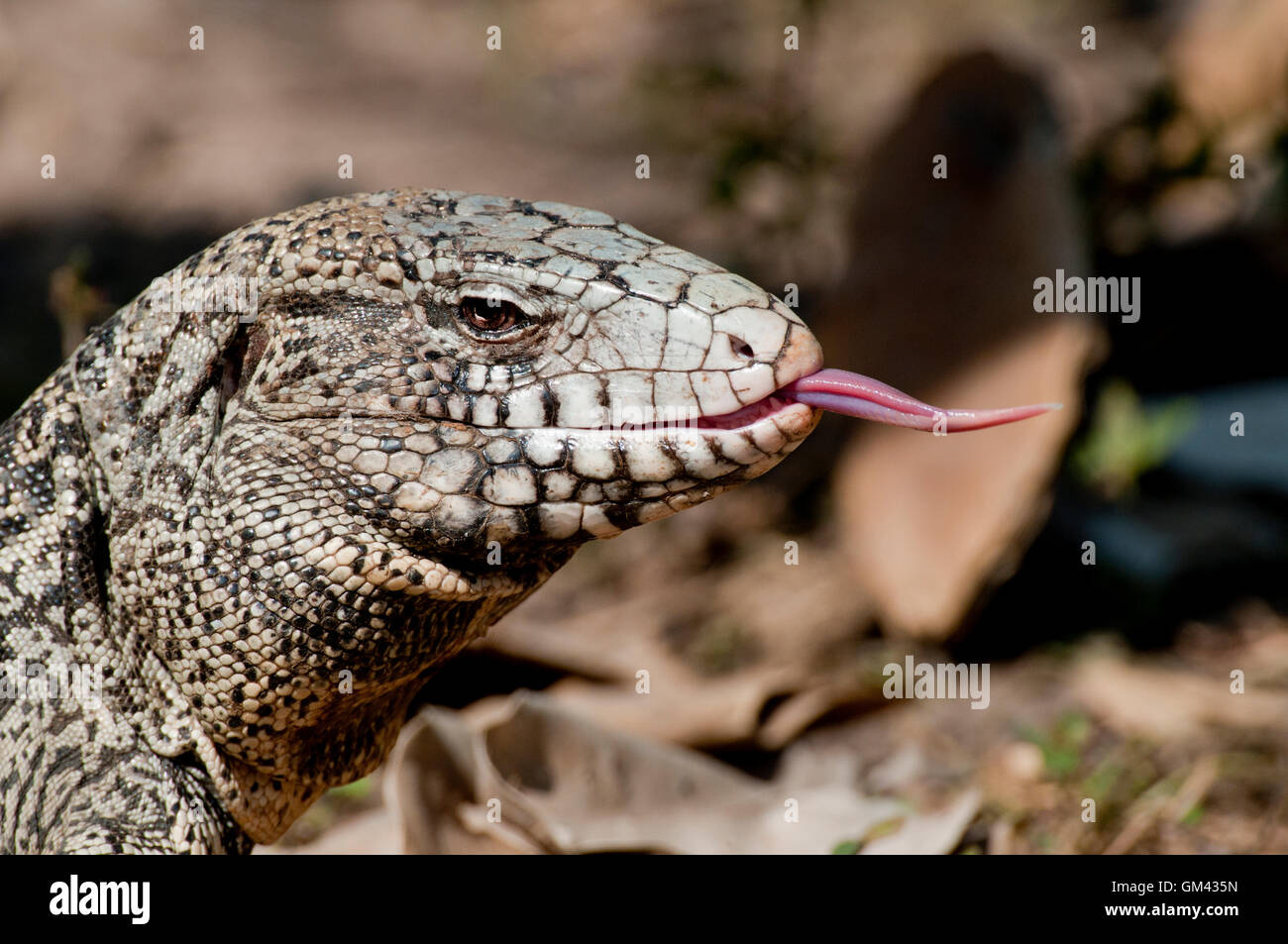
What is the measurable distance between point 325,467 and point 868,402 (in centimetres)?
115

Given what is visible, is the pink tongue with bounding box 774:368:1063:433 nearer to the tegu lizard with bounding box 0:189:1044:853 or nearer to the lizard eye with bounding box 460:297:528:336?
the tegu lizard with bounding box 0:189:1044:853

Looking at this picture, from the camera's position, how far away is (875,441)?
7.63 meters

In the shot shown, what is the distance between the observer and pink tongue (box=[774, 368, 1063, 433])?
9.02ft

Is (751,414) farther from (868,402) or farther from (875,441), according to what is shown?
(875,441)

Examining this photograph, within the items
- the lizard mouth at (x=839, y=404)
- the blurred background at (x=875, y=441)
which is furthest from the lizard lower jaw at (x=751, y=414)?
the blurred background at (x=875, y=441)

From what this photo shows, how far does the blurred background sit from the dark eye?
1662mm

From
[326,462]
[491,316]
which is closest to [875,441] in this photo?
[491,316]

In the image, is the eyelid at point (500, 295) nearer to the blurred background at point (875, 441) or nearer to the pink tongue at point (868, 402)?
the pink tongue at point (868, 402)

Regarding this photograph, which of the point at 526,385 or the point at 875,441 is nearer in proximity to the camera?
the point at 526,385

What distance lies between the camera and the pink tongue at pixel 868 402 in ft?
9.02

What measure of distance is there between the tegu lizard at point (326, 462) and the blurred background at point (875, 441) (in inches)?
41.9

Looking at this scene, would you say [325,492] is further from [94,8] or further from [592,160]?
[94,8]

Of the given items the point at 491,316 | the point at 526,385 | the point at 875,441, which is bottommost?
the point at 875,441

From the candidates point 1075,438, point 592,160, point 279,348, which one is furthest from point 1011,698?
point 592,160
